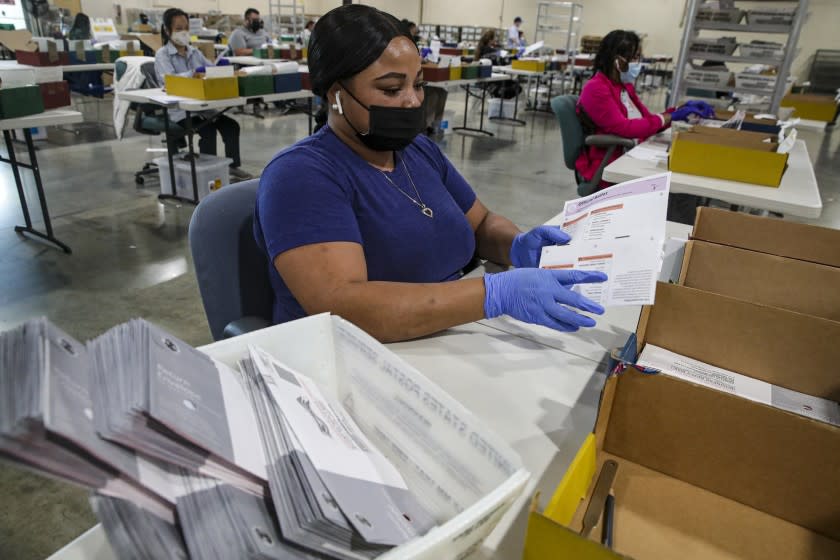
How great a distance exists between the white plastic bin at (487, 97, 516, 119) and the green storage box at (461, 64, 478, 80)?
2.11 metres

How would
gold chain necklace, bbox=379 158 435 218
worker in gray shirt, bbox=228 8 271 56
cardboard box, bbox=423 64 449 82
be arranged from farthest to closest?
worker in gray shirt, bbox=228 8 271 56
cardboard box, bbox=423 64 449 82
gold chain necklace, bbox=379 158 435 218

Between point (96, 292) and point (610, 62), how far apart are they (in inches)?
123

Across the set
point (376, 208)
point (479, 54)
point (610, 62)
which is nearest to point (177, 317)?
point (376, 208)

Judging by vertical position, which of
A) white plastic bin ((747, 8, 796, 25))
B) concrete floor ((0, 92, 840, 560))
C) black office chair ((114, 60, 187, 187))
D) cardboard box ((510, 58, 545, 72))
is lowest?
concrete floor ((0, 92, 840, 560))

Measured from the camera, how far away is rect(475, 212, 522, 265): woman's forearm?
154cm

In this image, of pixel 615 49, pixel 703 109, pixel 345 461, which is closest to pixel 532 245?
pixel 345 461

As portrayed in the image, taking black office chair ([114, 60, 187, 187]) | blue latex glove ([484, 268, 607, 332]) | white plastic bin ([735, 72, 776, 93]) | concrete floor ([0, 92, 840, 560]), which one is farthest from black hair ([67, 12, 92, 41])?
blue latex glove ([484, 268, 607, 332])

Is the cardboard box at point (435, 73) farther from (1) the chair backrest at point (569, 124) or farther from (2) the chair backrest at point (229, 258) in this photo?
(2) the chair backrest at point (229, 258)

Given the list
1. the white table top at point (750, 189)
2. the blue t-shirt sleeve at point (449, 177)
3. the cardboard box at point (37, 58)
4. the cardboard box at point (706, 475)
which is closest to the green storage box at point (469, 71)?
the cardboard box at point (37, 58)

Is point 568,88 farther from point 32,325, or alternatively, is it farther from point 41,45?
point 32,325

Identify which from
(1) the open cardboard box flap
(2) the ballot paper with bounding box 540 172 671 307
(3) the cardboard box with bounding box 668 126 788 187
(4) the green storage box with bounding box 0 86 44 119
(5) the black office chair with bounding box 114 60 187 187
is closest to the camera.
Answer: (2) the ballot paper with bounding box 540 172 671 307

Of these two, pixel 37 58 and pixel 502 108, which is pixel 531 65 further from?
pixel 37 58

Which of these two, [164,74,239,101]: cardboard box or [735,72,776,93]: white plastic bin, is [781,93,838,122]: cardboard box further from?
[164,74,239,101]: cardboard box

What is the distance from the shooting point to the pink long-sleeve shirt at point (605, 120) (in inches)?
120
